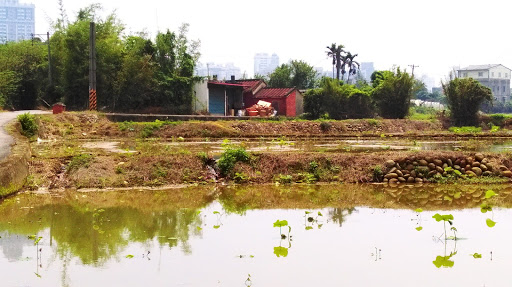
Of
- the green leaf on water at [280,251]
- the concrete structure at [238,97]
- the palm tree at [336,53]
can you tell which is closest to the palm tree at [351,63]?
the palm tree at [336,53]

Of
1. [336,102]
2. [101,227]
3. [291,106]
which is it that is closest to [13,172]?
Answer: [101,227]

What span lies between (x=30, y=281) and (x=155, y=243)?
2.04 meters

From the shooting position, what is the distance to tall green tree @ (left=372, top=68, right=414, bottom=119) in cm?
→ 3756

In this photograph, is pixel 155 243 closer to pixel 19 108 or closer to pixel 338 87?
pixel 338 87

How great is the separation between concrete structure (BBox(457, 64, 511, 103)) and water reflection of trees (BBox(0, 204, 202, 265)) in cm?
9200

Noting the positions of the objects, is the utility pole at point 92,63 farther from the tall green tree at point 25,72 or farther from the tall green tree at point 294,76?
the tall green tree at point 294,76

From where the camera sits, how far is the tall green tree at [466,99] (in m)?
34.8

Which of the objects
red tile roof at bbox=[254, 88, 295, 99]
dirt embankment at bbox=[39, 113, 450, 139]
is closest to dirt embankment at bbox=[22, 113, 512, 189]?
dirt embankment at bbox=[39, 113, 450, 139]

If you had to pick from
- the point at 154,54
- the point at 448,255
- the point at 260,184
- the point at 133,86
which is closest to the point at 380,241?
the point at 448,255

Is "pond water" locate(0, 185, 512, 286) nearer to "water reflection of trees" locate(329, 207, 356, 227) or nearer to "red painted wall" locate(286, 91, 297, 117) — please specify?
"water reflection of trees" locate(329, 207, 356, 227)

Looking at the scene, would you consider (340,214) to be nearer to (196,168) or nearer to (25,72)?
(196,168)

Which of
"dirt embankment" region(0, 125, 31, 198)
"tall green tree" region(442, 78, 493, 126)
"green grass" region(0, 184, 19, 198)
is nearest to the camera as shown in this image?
"green grass" region(0, 184, 19, 198)

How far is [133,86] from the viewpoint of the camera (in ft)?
117

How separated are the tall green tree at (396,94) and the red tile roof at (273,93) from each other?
8118 millimetres
